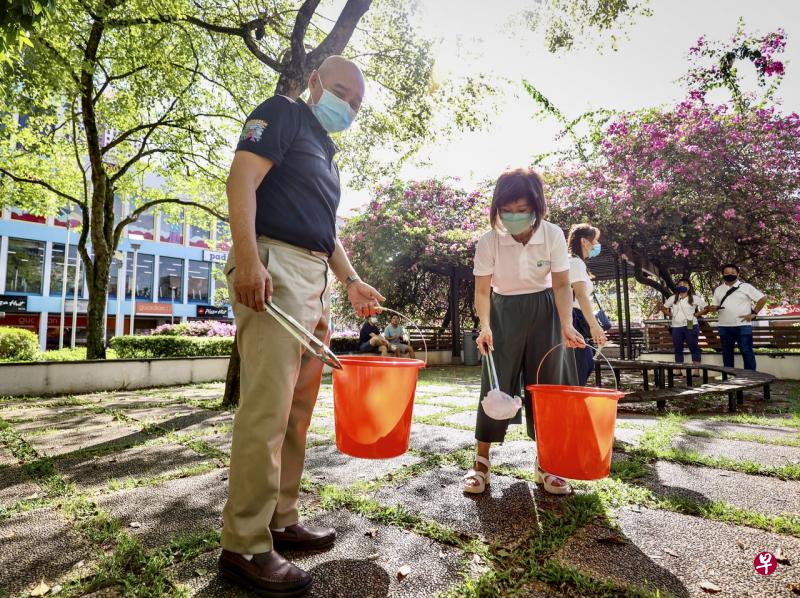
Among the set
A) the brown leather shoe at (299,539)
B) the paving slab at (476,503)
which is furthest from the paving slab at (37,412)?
the paving slab at (476,503)

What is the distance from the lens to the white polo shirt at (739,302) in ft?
24.3

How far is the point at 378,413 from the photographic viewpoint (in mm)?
1919

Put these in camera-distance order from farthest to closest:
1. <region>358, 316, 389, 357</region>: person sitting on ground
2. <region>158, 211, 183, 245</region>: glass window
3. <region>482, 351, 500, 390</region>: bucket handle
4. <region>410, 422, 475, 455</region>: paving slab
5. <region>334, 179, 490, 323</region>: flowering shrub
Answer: <region>158, 211, 183, 245</region>: glass window, <region>334, 179, 490, 323</region>: flowering shrub, <region>358, 316, 389, 357</region>: person sitting on ground, <region>410, 422, 475, 455</region>: paving slab, <region>482, 351, 500, 390</region>: bucket handle

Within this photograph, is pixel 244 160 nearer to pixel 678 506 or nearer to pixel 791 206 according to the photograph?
pixel 678 506

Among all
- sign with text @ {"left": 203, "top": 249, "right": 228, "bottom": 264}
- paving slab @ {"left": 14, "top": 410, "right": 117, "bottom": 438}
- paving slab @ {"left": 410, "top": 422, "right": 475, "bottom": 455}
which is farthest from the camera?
sign with text @ {"left": 203, "top": 249, "right": 228, "bottom": 264}

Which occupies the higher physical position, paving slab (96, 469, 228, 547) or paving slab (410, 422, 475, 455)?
paving slab (96, 469, 228, 547)

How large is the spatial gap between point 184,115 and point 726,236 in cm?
1341

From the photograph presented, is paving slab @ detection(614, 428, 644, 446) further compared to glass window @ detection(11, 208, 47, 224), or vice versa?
glass window @ detection(11, 208, 47, 224)

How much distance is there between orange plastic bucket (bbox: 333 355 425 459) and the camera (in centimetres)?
187

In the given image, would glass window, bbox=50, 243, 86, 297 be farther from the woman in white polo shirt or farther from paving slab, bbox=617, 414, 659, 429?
the woman in white polo shirt

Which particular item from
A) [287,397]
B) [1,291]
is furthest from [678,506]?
A: [1,291]

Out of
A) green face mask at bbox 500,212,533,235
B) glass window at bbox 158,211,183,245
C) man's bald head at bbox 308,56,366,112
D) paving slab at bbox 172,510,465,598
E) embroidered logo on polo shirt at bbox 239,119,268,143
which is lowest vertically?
paving slab at bbox 172,510,465,598

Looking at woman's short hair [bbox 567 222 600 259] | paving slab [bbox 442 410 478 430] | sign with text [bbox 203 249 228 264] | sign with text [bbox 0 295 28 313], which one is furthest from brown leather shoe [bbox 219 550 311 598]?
sign with text [bbox 203 249 228 264]

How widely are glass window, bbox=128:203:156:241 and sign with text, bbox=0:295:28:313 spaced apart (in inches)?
301
